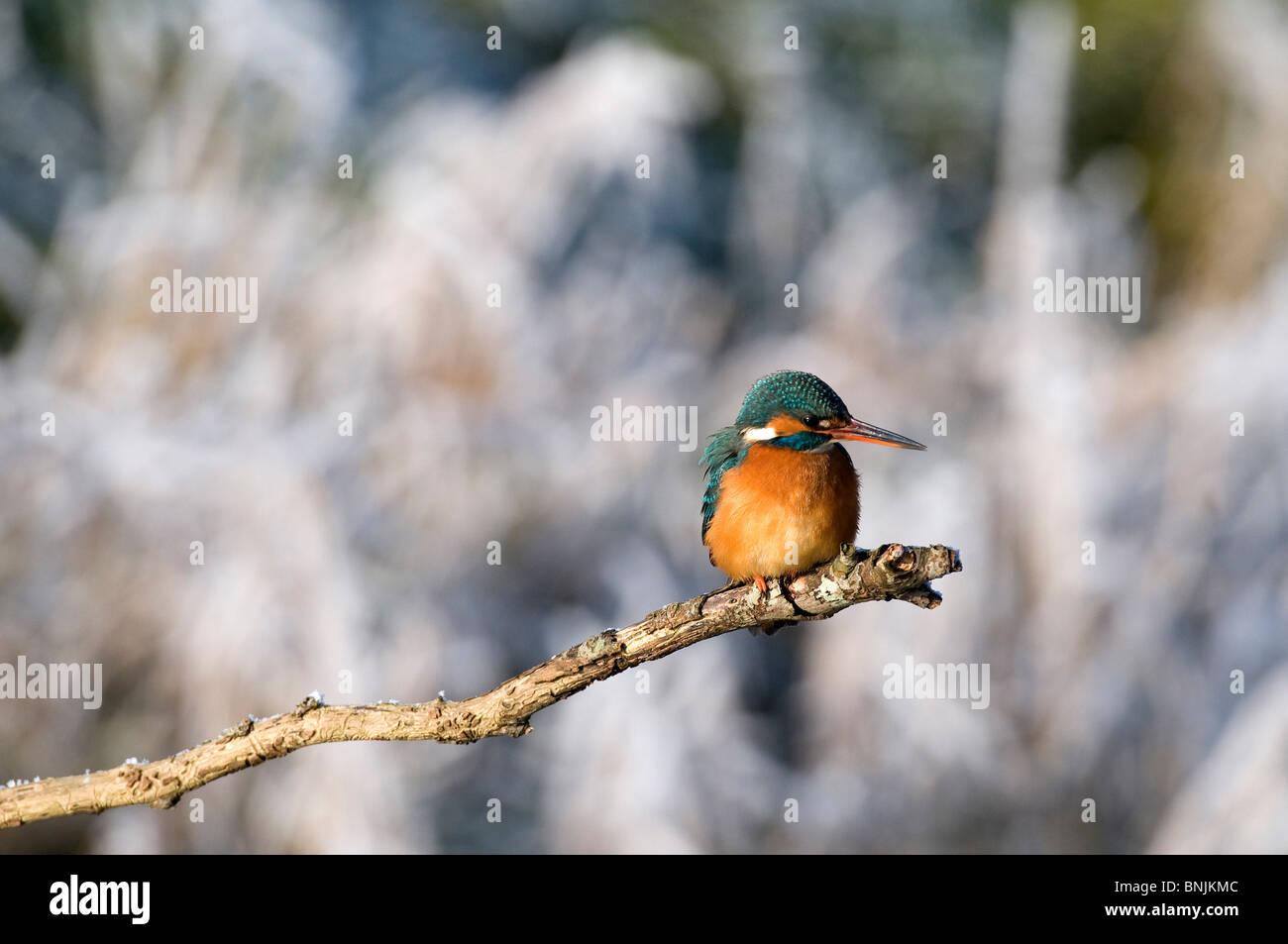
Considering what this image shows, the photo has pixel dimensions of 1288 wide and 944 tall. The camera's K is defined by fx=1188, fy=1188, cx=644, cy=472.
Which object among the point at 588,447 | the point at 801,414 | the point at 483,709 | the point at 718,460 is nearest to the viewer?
the point at 483,709

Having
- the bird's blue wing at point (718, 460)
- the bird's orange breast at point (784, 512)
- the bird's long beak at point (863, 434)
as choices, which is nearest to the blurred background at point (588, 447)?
the bird's blue wing at point (718, 460)

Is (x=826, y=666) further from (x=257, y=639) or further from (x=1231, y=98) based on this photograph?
(x=1231, y=98)

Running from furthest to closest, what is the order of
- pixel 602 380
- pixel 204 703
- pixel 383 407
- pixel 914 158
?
pixel 914 158
pixel 602 380
pixel 383 407
pixel 204 703

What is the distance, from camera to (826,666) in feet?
17.5

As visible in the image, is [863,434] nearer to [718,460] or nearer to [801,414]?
[801,414]

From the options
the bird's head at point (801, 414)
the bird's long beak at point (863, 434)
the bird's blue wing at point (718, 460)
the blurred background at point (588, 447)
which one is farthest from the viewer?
the blurred background at point (588, 447)

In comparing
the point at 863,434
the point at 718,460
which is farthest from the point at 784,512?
the point at 718,460

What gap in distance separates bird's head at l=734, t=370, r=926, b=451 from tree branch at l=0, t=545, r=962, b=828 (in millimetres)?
592

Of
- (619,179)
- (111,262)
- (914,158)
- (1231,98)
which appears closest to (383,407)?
(111,262)

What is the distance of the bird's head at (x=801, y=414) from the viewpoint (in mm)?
2564

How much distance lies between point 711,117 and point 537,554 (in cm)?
273

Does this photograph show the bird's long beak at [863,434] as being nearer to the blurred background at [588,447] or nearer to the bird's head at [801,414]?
the bird's head at [801,414]

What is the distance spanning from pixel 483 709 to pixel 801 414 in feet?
3.38

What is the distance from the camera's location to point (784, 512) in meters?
2.50
